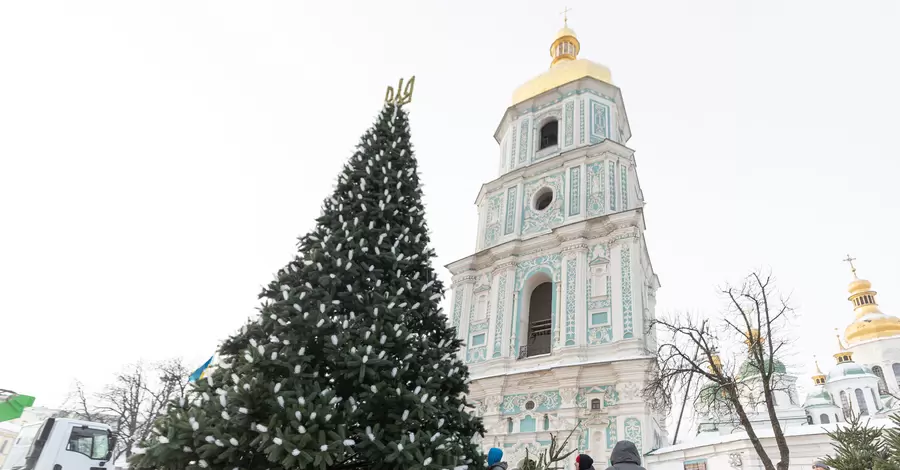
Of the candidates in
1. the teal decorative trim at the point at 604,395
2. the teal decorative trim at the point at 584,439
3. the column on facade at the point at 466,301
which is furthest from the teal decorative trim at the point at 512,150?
the teal decorative trim at the point at 584,439

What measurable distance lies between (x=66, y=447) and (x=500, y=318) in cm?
1257

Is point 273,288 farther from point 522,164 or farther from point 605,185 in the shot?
point 522,164

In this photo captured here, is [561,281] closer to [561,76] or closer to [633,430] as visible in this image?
[633,430]

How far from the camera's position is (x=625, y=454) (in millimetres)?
4246

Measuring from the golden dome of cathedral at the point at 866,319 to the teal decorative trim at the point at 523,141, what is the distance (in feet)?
136

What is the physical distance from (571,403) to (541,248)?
5.88 meters

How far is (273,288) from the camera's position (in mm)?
6004

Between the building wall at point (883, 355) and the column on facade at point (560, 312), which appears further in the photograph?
the building wall at point (883, 355)

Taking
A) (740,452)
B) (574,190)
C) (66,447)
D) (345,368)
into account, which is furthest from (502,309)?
(345,368)

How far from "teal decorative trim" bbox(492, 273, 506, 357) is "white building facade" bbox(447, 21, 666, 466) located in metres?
0.04

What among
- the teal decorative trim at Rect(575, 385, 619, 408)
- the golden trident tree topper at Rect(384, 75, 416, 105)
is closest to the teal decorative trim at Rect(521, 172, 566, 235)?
the teal decorative trim at Rect(575, 385, 619, 408)

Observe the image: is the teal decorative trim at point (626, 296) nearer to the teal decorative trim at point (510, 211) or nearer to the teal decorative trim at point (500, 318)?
the teal decorative trim at point (500, 318)

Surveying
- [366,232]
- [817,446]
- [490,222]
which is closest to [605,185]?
[490,222]

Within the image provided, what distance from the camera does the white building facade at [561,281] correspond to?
15562 mm
